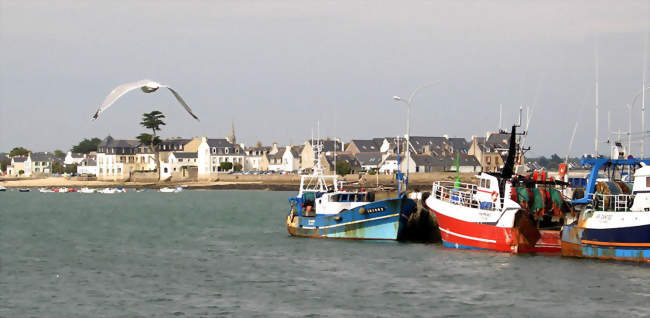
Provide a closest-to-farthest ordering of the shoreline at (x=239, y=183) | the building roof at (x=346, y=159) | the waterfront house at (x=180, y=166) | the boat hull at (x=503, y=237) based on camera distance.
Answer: the boat hull at (x=503, y=237) < the shoreline at (x=239, y=183) < the building roof at (x=346, y=159) < the waterfront house at (x=180, y=166)

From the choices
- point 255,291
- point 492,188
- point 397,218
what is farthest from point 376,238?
point 255,291

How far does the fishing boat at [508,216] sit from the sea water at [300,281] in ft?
3.29

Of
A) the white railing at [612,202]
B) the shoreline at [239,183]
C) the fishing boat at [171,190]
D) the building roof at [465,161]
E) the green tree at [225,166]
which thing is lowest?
the fishing boat at [171,190]

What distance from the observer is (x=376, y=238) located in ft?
159

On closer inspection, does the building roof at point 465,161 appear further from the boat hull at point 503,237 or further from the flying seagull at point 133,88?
the flying seagull at point 133,88

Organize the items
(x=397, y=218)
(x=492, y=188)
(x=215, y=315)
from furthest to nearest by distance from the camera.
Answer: (x=397, y=218) < (x=492, y=188) < (x=215, y=315)

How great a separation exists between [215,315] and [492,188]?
63.7ft

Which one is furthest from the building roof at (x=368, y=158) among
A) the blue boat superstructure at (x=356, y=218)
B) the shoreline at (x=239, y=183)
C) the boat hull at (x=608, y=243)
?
the boat hull at (x=608, y=243)

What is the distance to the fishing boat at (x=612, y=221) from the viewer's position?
1436 inches

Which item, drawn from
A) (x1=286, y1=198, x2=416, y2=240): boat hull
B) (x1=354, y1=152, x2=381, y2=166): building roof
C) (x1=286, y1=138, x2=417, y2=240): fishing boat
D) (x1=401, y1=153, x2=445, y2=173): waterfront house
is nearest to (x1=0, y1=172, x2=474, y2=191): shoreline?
(x1=401, y1=153, x2=445, y2=173): waterfront house

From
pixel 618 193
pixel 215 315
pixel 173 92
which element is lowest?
pixel 215 315

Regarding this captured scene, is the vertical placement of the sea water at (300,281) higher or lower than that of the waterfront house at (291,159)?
lower

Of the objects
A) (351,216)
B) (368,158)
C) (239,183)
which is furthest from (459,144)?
(351,216)

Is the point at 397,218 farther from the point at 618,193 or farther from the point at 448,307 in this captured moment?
the point at 448,307
